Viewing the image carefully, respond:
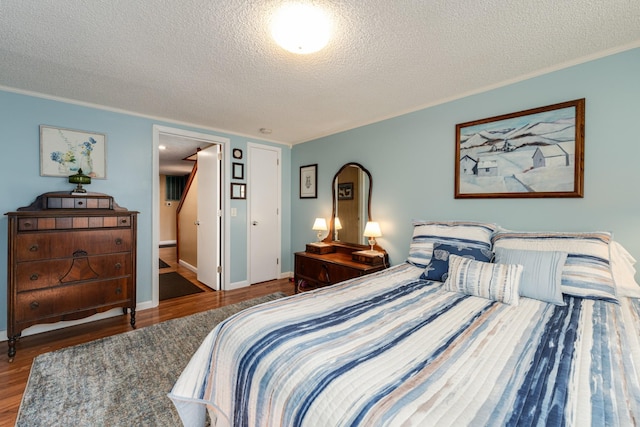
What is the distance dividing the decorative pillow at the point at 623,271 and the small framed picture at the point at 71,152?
432 cm

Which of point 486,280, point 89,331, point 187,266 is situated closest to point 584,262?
point 486,280

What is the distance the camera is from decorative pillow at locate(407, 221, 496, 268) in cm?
212

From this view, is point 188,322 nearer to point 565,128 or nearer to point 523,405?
point 523,405

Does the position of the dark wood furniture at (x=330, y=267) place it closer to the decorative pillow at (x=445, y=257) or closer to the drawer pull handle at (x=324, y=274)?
the drawer pull handle at (x=324, y=274)

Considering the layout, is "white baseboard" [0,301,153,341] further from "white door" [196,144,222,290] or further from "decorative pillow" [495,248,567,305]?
"decorative pillow" [495,248,567,305]

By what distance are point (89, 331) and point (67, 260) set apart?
2.48ft

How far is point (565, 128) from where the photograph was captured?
79.0 inches

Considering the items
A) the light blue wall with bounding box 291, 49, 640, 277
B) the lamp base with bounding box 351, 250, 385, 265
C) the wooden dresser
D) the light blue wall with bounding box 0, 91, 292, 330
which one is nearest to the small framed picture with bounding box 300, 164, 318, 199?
the light blue wall with bounding box 291, 49, 640, 277

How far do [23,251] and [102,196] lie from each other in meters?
0.77

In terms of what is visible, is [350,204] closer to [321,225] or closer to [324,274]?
[321,225]

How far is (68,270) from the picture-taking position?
2.39 metres

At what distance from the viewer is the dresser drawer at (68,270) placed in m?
2.21

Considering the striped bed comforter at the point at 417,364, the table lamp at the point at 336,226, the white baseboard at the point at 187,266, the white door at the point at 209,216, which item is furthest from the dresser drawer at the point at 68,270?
the table lamp at the point at 336,226

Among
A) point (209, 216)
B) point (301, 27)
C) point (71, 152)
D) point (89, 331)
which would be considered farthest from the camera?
point (209, 216)
